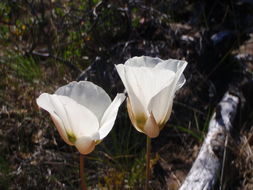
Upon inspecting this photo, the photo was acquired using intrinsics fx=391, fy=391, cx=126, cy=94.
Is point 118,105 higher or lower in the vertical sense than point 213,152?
higher

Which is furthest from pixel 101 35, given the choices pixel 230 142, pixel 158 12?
pixel 230 142

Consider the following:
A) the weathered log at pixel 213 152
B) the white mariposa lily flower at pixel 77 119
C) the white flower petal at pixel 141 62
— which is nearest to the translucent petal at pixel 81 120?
the white mariposa lily flower at pixel 77 119

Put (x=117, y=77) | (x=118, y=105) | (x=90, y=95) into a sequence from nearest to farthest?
1. (x=118, y=105)
2. (x=90, y=95)
3. (x=117, y=77)

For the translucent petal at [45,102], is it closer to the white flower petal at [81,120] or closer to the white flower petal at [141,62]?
the white flower petal at [81,120]

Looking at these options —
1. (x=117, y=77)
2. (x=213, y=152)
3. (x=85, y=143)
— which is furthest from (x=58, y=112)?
(x=117, y=77)

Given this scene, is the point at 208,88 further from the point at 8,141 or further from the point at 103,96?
the point at 103,96

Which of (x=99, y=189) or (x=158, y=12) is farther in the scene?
(x=158, y=12)

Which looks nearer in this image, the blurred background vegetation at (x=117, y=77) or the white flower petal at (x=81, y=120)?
the white flower petal at (x=81, y=120)

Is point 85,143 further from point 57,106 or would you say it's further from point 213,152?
point 213,152
